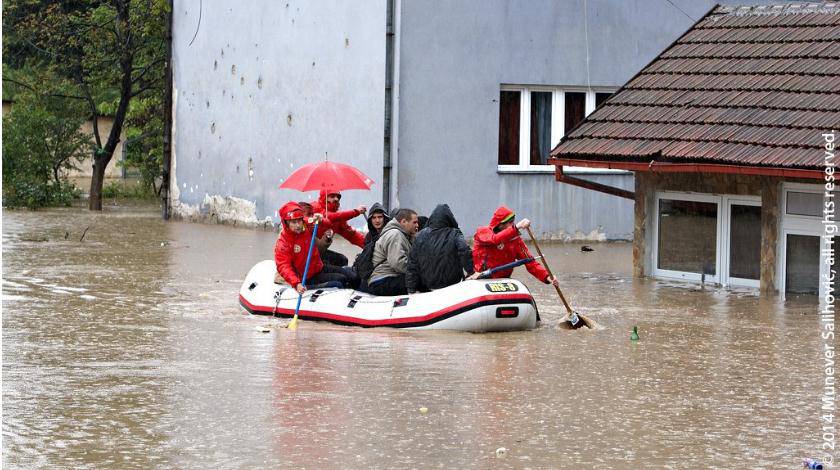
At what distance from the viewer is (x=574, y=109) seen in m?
27.2

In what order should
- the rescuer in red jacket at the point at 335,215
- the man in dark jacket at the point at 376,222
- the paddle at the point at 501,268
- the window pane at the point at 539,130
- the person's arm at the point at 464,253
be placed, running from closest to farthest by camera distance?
the person's arm at the point at 464,253 < the paddle at the point at 501,268 < the man in dark jacket at the point at 376,222 < the rescuer in red jacket at the point at 335,215 < the window pane at the point at 539,130

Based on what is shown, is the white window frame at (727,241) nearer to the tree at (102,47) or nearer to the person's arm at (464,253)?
the person's arm at (464,253)

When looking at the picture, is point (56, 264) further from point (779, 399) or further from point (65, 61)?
point (65, 61)

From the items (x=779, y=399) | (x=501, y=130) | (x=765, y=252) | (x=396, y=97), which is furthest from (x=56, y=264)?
(x=779, y=399)

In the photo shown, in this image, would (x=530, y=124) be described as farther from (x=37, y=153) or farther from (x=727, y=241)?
(x=37, y=153)

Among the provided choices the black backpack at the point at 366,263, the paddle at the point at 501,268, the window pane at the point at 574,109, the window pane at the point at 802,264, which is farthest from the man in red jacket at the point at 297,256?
the window pane at the point at 574,109

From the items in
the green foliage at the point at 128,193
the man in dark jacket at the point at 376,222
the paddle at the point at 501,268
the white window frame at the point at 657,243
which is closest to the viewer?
the paddle at the point at 501,268

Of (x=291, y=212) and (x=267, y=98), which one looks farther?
(x=267, y=98)

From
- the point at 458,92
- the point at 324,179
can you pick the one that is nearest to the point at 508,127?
the point at 458,92

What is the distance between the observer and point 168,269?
21.9m

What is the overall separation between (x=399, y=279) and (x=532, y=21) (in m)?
11.6

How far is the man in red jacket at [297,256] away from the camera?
16625mm

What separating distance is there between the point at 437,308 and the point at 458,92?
37.9 ft

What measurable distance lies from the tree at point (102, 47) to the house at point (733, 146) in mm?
14975
